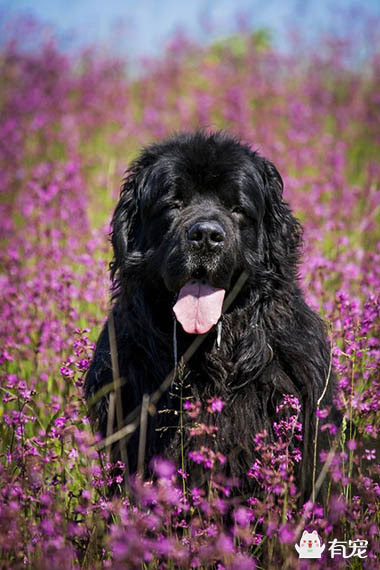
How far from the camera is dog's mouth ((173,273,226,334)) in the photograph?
9.25ft

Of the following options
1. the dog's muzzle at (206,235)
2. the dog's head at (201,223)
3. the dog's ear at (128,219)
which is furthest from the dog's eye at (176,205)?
the dog's muzzle at (206,235)

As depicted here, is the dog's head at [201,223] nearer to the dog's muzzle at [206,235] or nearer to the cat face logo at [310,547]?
the dog's muzzle at [206,235]

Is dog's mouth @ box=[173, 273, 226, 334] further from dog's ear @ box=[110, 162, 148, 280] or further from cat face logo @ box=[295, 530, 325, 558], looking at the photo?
cat face logo @ box=[295, 530, 325, 558]

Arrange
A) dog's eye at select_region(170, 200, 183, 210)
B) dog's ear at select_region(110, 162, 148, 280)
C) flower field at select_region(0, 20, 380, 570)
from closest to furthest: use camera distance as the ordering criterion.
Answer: flower field at select_region(0, 20, 380, 570) → dog's eye at select_region(170, 200, 183, 210) → dog's ear at select_region(110, 162, 148, 280)

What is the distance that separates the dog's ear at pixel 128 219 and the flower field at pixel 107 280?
1.68ft

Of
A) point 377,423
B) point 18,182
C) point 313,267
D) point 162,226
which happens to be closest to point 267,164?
point 162,226

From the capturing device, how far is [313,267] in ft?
13.8

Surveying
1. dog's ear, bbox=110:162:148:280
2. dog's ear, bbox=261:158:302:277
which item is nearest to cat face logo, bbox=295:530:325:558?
dog's ear, bbox=261:158:302:277

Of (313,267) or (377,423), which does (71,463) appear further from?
(313,267)

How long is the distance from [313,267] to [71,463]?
2.11 metres

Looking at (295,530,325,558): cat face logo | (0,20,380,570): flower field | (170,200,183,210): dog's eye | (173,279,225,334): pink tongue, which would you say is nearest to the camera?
(0,20,380,570): flower field

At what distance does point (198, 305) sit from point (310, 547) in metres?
1.13

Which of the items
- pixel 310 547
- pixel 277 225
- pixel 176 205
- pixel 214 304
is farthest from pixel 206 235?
pixel 310 547

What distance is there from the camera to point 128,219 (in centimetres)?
336
